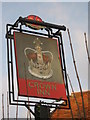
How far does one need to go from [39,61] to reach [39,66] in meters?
0.14

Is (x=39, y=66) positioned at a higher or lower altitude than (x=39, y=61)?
lower

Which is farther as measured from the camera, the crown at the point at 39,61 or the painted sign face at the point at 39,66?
the crown at the point at 39,61

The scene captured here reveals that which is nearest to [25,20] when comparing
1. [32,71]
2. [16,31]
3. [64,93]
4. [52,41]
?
[16,31]

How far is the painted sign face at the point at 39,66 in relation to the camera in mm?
5785

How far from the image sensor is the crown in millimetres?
6191

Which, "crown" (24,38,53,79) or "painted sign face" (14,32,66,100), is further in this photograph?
"crown" (24,38,53,79)

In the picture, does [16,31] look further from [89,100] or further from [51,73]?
[89,100]

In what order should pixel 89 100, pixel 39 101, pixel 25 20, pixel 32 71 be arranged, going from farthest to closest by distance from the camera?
pixel 89 100 < pixel 25 20 < pixel 32 71 < pixel 39 101

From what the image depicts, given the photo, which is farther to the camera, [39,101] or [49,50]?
[49,50]

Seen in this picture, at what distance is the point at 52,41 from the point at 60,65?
27.2 inches

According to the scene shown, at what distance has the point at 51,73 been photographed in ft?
21.2

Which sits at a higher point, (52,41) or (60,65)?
(52,41)

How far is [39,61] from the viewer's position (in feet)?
21.2

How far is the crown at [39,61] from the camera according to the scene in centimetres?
619
